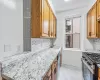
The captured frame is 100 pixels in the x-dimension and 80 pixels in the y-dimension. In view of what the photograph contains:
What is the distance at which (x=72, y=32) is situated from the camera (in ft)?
15.8

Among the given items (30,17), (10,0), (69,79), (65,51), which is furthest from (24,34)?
(65,51)

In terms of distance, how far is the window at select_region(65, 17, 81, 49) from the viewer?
472cm

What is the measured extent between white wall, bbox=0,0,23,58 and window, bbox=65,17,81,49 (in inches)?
130

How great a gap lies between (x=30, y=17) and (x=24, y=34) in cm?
35

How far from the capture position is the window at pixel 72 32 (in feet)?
15.5

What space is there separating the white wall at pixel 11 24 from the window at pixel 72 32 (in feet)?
10.8

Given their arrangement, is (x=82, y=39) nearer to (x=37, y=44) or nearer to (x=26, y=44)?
(x=37, y=44)

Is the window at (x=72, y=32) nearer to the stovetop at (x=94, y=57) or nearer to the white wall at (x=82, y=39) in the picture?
the white wall at (x=82, y=39)

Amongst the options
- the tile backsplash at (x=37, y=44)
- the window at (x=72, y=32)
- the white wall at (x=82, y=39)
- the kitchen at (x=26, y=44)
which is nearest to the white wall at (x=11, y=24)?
the kitchen at (x=26, y=44)

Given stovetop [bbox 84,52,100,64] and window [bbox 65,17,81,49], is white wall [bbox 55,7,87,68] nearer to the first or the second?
window [bbox 65,17,81,49]

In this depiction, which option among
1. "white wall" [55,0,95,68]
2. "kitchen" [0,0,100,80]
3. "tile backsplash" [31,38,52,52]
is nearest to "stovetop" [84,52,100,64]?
"kitchen" [0,0,100,80]

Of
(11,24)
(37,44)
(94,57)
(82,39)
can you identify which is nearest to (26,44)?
(11,24)

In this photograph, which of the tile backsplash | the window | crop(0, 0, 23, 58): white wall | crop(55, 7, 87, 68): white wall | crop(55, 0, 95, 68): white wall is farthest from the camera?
the window

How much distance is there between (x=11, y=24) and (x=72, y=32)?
11.9ft
